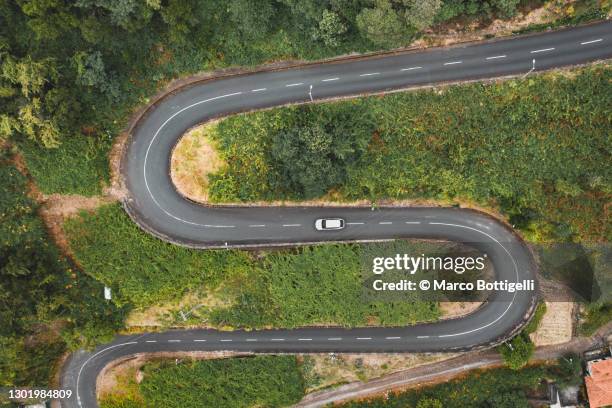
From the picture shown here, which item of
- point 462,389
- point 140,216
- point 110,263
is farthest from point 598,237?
point 110,263

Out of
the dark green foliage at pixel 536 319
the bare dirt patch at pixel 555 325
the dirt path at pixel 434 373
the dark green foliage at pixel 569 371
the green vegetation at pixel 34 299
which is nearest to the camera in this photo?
the green vegetation at pixel 34 299

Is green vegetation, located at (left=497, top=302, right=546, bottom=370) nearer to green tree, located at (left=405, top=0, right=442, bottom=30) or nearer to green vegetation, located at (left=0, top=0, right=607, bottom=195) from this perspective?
green vegetation, located at (left=0, top=0, right=607, bottom=195)

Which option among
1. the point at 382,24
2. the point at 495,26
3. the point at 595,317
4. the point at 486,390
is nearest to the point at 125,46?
the point at 382,24

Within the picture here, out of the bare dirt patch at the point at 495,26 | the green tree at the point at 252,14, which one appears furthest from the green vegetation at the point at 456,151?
the green tree at the point at 252,14

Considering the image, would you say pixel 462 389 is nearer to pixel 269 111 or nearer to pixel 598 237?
pixel 598 237

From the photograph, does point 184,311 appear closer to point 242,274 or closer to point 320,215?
point 242,274

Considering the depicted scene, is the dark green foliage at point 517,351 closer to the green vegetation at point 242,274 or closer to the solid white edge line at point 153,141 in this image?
the green vegetation at point 242,274

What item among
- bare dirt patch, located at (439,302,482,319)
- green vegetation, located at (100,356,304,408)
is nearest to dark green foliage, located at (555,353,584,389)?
bare dirt patch, located at (439,302,482,319)
